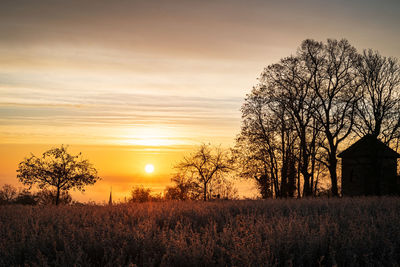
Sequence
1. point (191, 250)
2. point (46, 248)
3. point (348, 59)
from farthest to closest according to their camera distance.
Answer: point (348, 59) → point (46, 248) → point (191, 250)

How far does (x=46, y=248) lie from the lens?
6.12 m

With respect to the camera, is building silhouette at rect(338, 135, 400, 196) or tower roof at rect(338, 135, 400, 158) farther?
building silhouette at rect(338, 135, 400, 196)

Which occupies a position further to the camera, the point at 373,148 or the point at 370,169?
the point at 370,169

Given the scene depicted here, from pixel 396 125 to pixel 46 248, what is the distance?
2926 cm

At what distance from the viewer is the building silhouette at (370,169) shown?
30.0 meters

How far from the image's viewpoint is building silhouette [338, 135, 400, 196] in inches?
1180

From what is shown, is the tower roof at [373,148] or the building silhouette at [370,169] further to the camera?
the building silhouette at [370,169]

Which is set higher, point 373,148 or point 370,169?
point 373,148

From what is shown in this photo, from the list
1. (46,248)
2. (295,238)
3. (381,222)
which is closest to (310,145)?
(381,222)

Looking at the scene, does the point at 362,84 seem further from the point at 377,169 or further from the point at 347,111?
the point at 377,169

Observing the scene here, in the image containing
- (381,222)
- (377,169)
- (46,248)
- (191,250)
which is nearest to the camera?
(191,250)

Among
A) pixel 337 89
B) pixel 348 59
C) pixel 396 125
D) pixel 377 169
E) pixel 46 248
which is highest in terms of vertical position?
pixel 348 59

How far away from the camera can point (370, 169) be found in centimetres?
3266

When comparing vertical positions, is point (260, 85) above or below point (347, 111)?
above
